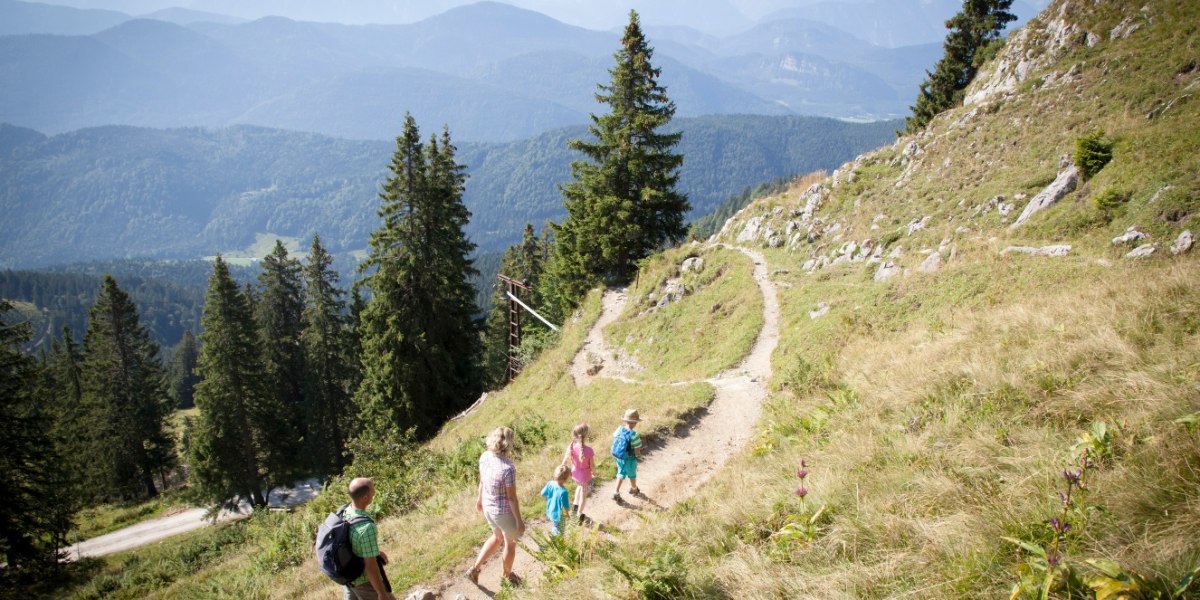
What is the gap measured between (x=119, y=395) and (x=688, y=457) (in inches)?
2069

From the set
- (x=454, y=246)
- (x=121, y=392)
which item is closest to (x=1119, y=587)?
(x=454, y=246)

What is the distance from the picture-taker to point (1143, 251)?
10.8 m

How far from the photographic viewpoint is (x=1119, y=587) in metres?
2.79

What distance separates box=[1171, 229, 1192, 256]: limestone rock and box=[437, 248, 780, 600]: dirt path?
8.58 meters

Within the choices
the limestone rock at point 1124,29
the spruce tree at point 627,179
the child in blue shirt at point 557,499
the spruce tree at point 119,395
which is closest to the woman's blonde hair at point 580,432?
the child in blue shirt at point 557,499

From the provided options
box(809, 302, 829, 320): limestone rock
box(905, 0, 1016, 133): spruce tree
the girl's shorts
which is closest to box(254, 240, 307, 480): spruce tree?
box(809, 302, 829, 320): limestone rock

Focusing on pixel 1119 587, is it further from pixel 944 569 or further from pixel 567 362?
pixel 567 362

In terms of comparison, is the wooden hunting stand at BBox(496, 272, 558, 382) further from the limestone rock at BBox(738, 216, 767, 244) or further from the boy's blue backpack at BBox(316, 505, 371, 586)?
the boy's blue backpack at BBox(316, 505, 371, 586)

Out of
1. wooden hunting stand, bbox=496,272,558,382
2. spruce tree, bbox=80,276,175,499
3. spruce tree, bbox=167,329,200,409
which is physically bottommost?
spruce tree, bbox=167,329,200,409

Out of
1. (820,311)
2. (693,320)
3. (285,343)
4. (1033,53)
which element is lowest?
(285,343)

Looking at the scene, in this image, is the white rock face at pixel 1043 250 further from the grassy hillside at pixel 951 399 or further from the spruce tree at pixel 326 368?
the spruce tree at pixel 326 368

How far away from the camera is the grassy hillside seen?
3814 millimetres

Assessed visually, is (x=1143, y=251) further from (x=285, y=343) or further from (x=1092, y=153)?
(x=285, y=343)

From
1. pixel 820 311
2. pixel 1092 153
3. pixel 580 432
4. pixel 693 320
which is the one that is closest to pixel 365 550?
pixel 580 432
